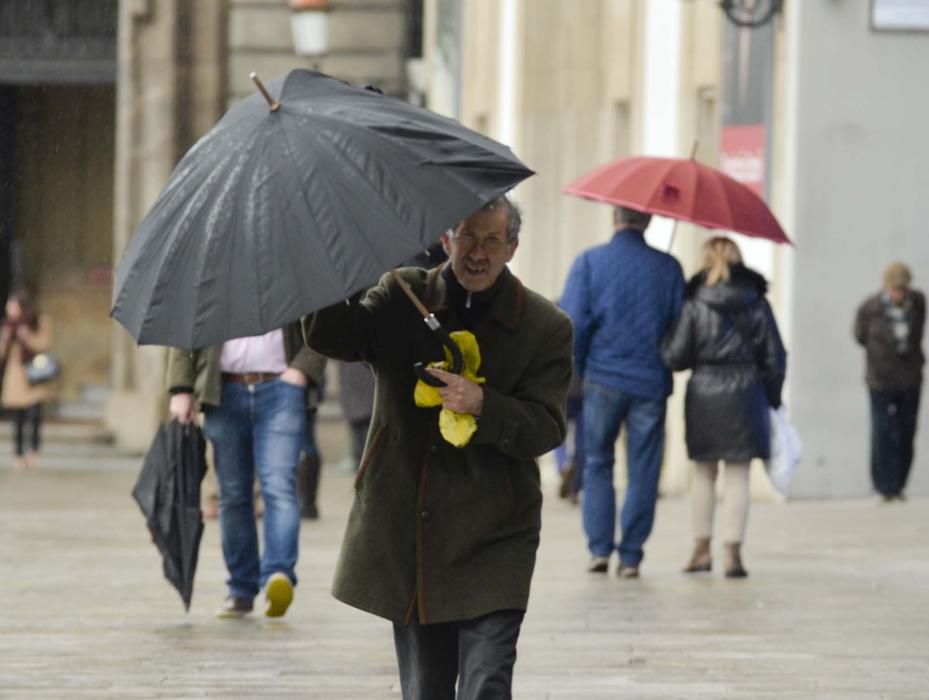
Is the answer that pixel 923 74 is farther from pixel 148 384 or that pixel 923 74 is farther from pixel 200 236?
pixel 200 236

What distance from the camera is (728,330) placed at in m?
11.7

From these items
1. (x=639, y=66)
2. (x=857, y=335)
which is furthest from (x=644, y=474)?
(x=639, y=66)

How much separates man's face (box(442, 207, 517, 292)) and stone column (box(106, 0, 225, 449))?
20.4 meters

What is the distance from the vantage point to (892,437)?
17.2 m

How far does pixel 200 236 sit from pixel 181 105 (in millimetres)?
21015

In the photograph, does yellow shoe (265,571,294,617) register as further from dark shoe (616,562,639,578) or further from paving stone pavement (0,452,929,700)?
dark shoe (616,562,639,578)

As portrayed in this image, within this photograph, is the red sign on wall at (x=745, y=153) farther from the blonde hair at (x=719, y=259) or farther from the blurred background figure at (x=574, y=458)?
the blonde hair at (x=719, y=259)

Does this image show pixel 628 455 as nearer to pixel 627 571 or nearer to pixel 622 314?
pixel 627 571

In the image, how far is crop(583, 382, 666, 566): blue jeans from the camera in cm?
1167

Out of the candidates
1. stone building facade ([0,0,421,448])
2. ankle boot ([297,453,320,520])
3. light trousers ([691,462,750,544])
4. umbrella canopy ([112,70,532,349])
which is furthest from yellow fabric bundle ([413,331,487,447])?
stone building facade ([0,0,421,448])

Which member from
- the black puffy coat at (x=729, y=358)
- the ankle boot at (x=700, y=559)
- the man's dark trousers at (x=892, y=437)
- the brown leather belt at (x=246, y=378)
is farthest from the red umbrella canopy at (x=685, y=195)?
the man's dark trousers at (x=892, y=437)

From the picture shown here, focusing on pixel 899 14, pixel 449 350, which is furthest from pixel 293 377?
pixel 899 14

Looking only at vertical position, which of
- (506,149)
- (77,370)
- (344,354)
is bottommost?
(77,370)

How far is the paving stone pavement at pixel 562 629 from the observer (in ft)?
27.3
